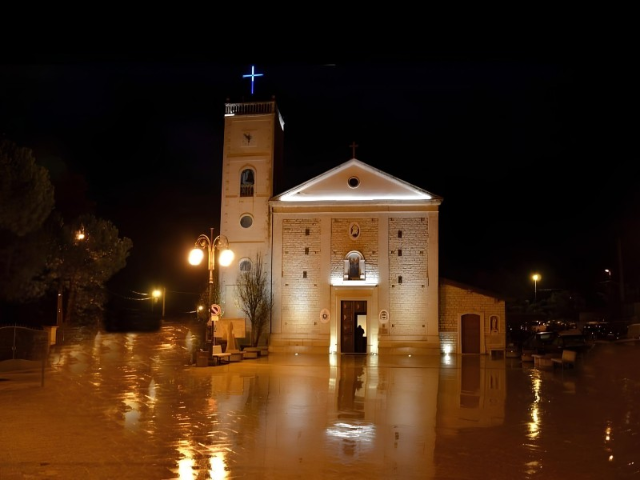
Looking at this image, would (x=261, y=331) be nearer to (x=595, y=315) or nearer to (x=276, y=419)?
(x=276, y=419)

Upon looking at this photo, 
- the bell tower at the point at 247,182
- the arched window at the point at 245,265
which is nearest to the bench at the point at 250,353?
the bell tower at the point at 247,182

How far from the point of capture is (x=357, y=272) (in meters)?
31.8

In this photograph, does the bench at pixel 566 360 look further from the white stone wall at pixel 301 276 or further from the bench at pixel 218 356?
the bench at pixel 218 356

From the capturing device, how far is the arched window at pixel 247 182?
33281 millimetres

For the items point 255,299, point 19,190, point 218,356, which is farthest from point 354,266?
point 19,190

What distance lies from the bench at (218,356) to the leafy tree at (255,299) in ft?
22.8

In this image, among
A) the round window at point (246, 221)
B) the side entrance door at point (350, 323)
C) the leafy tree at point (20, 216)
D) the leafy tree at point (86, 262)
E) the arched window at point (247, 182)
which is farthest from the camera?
the leafy tree at point (86, 262)

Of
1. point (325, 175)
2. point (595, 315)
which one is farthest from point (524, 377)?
point (595, 315)

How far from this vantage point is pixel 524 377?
19.9 metres

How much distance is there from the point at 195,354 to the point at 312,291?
1036cm

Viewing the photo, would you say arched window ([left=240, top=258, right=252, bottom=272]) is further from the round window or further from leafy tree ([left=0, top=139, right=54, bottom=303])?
leafy tree ([left=0, top=139, right=54, bottom=303])

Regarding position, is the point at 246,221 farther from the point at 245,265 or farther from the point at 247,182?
the point at 245,265

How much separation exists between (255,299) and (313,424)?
793 inches

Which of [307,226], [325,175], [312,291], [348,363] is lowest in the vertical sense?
[348,363]
